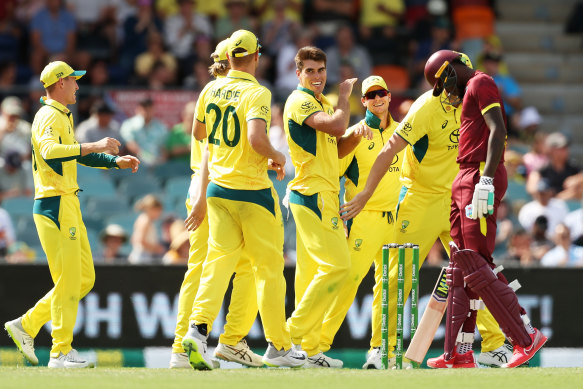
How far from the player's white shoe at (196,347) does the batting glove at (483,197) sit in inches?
84.4

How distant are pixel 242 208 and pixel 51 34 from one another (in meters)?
9.33

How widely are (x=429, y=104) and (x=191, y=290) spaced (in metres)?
2.40

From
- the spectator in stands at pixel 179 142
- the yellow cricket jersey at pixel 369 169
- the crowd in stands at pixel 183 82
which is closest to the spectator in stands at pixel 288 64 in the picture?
the crowd in stands at pixel 183 82

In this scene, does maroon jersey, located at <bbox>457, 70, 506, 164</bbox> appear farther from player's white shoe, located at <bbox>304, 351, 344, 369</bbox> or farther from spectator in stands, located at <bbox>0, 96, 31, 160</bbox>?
spectator in stands, located at <bbox>0, 96, 31, 160</bbox>

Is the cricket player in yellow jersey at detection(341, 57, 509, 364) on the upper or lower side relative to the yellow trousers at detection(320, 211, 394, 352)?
upper

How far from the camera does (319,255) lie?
8.55 meters

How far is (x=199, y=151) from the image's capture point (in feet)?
29.8

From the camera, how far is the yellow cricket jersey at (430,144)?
28.5 ft

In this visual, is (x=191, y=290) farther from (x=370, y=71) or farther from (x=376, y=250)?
(x=370, y=71)

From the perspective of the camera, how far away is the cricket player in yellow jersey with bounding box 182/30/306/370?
8.19 metres

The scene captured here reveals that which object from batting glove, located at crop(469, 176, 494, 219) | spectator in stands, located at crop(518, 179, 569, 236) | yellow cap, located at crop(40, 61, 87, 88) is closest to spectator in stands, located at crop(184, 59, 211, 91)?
spectator in stands, located at crop(518, 179, 569, 236)

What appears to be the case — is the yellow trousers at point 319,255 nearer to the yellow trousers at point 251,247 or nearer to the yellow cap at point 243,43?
the yellow trousers at point 251,247

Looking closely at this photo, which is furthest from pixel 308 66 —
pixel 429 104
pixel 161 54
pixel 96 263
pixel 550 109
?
pixel 550 109

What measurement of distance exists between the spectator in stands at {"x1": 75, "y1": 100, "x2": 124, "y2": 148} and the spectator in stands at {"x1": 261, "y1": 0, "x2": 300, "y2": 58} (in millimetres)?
3443
